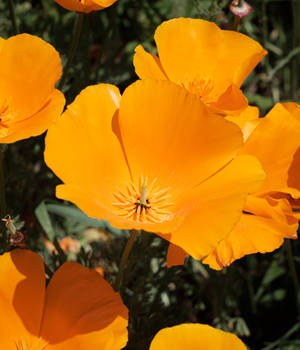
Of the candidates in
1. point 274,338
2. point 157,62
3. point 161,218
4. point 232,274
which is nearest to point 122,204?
point 161,218

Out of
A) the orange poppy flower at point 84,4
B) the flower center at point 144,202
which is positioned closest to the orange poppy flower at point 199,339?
the flower center at point 144,202

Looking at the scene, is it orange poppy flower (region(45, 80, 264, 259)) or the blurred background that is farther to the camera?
the blurred background

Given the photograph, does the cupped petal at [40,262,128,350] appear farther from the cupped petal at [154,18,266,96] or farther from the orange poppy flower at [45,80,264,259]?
the cupped petal at [154,18,266,96]

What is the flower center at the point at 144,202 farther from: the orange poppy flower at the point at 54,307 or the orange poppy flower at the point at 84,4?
the orange poppy flower at the point at 84,4

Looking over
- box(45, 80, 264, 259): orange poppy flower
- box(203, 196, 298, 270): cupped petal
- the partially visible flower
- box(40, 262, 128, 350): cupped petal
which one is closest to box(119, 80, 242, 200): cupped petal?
box(45, 80, 264, 259): orange poppy flower

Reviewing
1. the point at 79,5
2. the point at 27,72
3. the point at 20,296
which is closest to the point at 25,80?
the point at 27,72

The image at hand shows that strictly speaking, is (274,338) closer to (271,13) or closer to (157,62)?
(157,62)
